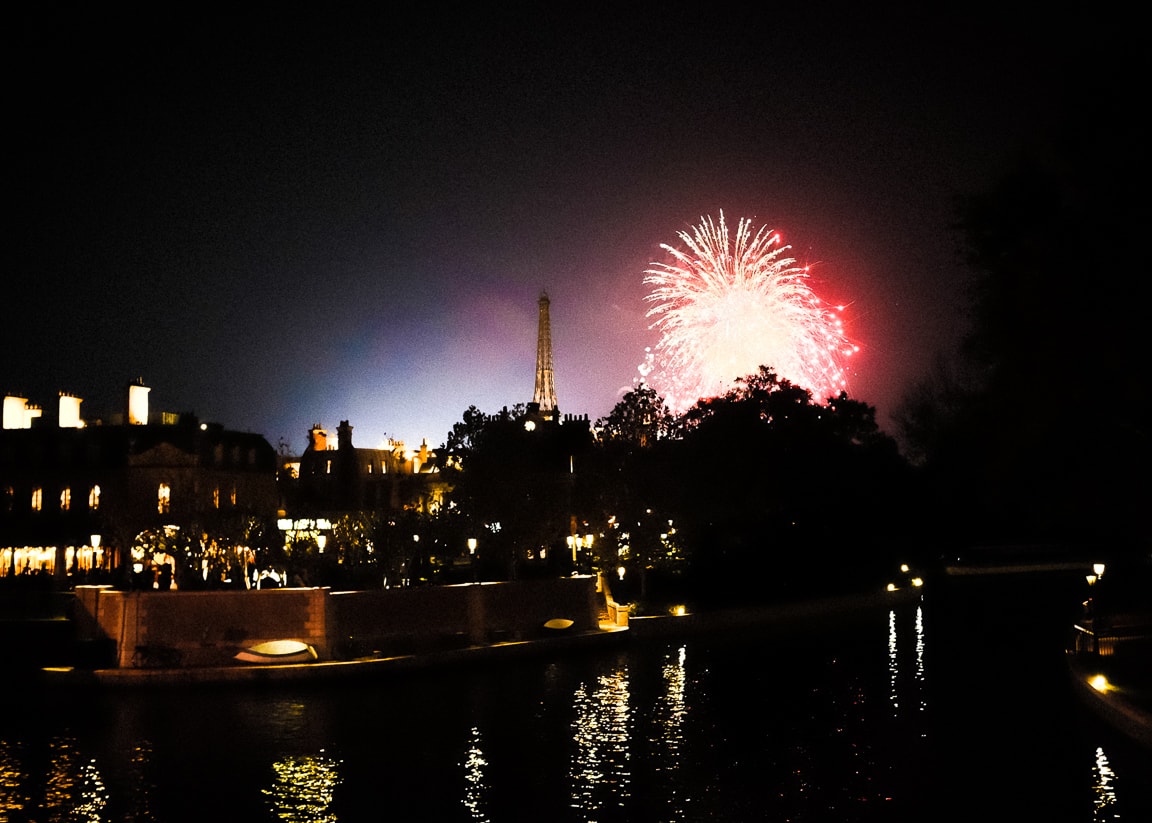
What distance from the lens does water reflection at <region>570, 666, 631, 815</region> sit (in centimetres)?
2181

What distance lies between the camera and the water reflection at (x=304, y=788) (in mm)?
20781

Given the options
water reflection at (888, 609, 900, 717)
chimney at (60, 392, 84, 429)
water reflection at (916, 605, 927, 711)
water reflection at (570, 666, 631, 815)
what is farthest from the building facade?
water reflection at (916, 605, 927, 711)

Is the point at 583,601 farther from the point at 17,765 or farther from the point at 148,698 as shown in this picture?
the point at 17,765

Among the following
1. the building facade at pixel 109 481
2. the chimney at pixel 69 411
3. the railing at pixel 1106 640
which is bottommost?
the railing at pixel 1106 640

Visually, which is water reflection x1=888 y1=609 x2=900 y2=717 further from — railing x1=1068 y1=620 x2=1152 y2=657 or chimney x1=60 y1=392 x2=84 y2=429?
chimney x1=60 y1=392 x2=84 y2=429

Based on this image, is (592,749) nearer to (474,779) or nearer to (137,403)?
(474,779)

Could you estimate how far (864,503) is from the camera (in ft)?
242

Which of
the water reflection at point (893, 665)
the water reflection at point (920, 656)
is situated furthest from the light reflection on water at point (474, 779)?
the water reflection at point (920, 656)

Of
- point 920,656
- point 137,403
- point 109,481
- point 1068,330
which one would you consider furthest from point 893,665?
point 137,403

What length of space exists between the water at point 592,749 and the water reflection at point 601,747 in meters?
0.09

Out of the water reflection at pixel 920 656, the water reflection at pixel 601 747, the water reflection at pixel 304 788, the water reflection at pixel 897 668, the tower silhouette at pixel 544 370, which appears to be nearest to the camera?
the water reflection at pixel 304 788

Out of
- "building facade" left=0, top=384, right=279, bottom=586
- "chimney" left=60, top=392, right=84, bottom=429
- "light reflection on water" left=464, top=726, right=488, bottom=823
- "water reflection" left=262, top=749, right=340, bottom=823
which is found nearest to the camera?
"water reflection" left=262, top=749, right=340, bottom=823

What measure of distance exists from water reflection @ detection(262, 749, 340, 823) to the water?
0.22ft

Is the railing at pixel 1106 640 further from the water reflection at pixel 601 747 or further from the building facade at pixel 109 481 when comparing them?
the building facade at pixel 109 481
